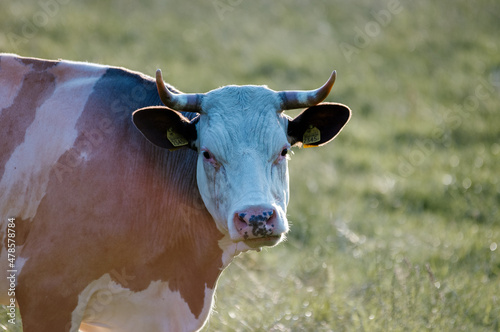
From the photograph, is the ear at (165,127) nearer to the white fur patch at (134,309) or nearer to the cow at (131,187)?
the cow at (131,187)

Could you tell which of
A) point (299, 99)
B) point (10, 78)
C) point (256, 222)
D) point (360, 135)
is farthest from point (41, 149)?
point (360, 135)

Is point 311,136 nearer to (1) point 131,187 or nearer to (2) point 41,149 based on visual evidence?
(1) point 131,187

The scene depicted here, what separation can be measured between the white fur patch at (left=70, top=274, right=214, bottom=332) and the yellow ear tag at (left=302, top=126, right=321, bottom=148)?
1.23 m

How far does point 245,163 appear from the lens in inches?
154

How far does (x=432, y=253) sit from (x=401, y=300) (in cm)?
175

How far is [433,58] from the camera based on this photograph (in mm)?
13828

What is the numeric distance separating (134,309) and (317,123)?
5.81ft

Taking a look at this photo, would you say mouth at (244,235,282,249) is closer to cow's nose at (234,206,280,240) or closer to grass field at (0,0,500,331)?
cow's nose at (234,206,280,240)

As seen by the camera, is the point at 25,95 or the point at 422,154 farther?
the point at 422,154

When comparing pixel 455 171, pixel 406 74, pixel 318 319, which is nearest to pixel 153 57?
pixel 406 74

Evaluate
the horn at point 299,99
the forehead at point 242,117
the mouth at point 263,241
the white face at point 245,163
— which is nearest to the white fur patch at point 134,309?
the white face at point 245,163

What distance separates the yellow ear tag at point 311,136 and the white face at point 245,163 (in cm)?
25

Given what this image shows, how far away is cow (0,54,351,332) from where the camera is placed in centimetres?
395

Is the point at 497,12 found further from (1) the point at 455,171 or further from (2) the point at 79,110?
(2) the point at 79,110
